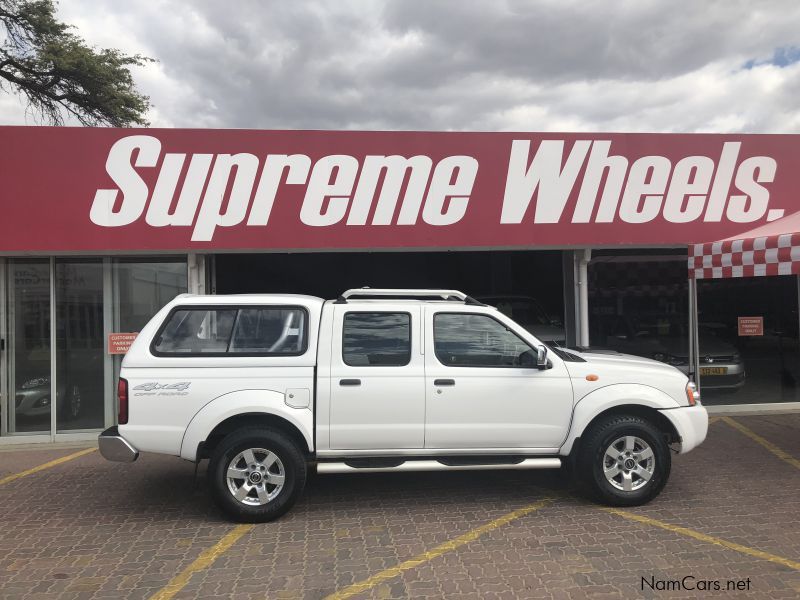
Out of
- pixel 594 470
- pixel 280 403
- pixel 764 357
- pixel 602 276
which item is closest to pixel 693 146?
pixel 602 276

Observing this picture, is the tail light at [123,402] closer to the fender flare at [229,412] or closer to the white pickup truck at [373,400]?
the white pickup truck at [373,400]

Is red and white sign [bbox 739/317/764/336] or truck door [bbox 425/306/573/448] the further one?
red and white sign [bbox 739/317/764/336]

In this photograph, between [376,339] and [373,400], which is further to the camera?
[376,339]

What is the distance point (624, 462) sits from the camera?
510cm

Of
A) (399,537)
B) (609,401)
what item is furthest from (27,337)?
(609,401)

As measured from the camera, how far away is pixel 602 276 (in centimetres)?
1045

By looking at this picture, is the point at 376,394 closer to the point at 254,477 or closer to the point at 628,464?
the point at 254,477

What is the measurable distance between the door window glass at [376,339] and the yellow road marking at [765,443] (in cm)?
454

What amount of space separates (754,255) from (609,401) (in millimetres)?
3047

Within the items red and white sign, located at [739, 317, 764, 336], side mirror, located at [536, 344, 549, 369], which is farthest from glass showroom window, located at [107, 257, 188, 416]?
red and white sign, located at [739, 317, 764, 336]

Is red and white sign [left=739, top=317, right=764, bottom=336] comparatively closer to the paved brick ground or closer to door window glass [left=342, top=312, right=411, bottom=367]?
the paved brick ground

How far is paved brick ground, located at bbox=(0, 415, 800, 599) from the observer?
384 centimetres

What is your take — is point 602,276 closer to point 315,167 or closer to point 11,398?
point 315,167

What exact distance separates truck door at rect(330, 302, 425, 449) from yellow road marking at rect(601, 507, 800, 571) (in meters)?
1.83
